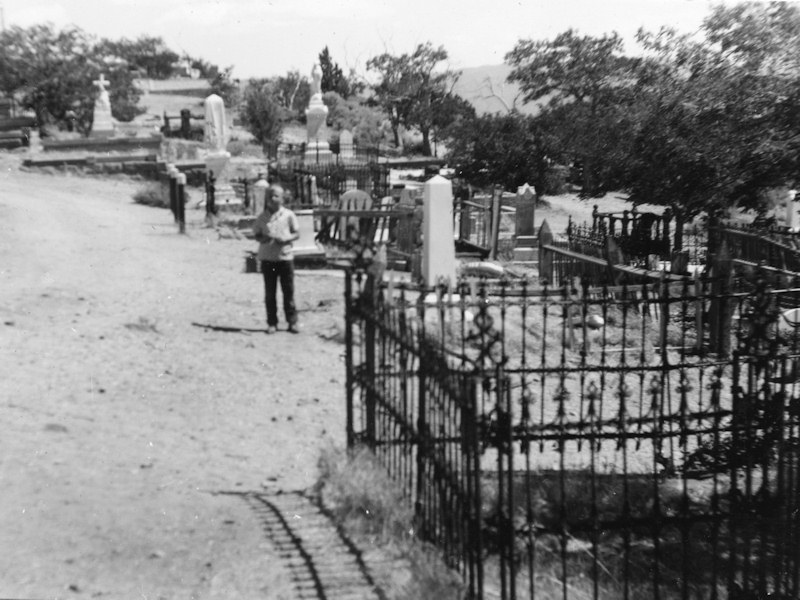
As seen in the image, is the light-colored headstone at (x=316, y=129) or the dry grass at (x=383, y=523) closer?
the dry grass at (x=383, y=523)

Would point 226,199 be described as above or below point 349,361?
above

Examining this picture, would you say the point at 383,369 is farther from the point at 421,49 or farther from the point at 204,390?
the point at 421,49

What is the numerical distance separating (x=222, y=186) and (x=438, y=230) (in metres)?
11.8

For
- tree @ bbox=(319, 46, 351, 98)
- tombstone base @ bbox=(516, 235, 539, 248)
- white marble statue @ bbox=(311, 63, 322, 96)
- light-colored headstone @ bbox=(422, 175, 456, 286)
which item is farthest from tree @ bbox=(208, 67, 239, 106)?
light-colored headstone @ bbox=(422, 175, 456, 286)

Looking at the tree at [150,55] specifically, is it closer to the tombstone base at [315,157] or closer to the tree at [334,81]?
the tree at [334,81]

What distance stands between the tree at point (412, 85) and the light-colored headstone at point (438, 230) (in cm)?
3561

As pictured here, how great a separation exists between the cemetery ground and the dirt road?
16mm

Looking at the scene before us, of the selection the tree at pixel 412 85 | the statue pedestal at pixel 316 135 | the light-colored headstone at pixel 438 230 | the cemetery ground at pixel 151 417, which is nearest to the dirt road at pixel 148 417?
the cemetery ground at pixel 151 417

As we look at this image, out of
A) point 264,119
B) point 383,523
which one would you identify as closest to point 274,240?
point 383,523

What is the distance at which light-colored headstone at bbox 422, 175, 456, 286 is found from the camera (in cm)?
1181

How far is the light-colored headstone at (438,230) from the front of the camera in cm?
1181

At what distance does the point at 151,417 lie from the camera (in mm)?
7430

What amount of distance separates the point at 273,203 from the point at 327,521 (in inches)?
218

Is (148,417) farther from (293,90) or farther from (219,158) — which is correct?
(293,90)
